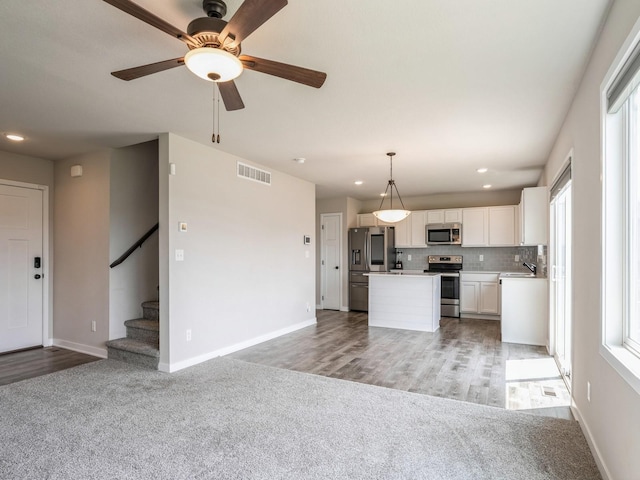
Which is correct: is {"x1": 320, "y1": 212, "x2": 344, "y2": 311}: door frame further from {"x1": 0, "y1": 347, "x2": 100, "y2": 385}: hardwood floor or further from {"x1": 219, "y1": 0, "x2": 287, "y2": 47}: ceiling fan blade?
{"x1": 219, "y1": 0, "x2": 287, "y2": 47}: ceiling fan blade

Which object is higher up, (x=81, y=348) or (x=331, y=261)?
(x=331, y=261)

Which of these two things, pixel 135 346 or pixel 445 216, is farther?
pixel 445 216

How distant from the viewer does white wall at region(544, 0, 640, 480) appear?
5.45 feet

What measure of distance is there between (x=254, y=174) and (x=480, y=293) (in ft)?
15.5

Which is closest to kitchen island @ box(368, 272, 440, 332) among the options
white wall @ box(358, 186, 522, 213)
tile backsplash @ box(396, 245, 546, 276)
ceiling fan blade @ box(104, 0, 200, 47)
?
tile backsplash @ box(396, 245, 546, 276)

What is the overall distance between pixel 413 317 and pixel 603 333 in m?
3.87

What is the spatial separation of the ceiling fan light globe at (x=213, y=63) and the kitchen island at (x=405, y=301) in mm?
4691

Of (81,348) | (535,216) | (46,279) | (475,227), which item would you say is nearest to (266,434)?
(81,348)

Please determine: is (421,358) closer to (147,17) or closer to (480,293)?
(480,293)

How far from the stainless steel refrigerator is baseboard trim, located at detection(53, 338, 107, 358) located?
464 cm

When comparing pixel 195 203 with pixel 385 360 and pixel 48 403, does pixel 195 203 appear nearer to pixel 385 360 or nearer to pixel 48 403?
pixel 48 403

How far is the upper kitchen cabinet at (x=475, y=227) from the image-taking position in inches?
277

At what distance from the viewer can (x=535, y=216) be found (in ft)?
15.9

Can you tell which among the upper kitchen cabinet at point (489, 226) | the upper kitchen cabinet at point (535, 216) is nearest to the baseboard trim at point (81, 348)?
the upper kitchen cabinet at point (535, 216)
